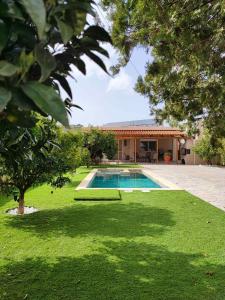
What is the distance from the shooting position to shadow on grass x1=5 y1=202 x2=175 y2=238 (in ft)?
25.9

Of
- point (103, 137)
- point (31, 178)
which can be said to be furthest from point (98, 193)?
point (103, 137)

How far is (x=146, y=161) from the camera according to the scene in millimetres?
38719

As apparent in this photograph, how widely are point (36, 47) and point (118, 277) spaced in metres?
4.53

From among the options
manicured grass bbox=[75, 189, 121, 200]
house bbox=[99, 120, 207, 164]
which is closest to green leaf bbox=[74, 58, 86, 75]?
manicured grass bbox=[75, 189, 121, 200]

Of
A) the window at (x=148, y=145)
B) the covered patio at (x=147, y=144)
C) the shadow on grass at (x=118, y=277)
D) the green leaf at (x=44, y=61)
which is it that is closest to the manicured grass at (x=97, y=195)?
the shadow on grass at (x=118, y=277)

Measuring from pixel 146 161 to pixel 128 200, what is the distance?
1058 inches

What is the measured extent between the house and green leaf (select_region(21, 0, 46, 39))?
1386 inches

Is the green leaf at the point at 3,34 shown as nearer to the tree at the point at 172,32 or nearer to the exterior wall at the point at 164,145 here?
the tree at the point at 172,32

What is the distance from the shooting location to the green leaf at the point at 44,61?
1.11 meters

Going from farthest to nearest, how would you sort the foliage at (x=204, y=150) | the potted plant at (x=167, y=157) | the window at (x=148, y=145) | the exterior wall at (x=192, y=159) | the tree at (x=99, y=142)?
1. the window at (x=148, y=145)
2. the potted plant at (x=167, y=157)
3. the exterior wall at (x=192, y=159)
4. the foliage at (x=204, y=150)
5. the tree at (x=99, y=142)

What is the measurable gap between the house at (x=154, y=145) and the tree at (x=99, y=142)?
5.52 meters

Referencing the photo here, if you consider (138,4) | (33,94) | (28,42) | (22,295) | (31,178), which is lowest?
(22,295)

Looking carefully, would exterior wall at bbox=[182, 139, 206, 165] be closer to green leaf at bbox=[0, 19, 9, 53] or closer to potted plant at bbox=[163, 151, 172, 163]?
potted plant at bbox=[163, 151, 172, 163]

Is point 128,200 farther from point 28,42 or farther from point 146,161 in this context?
point 146,161
